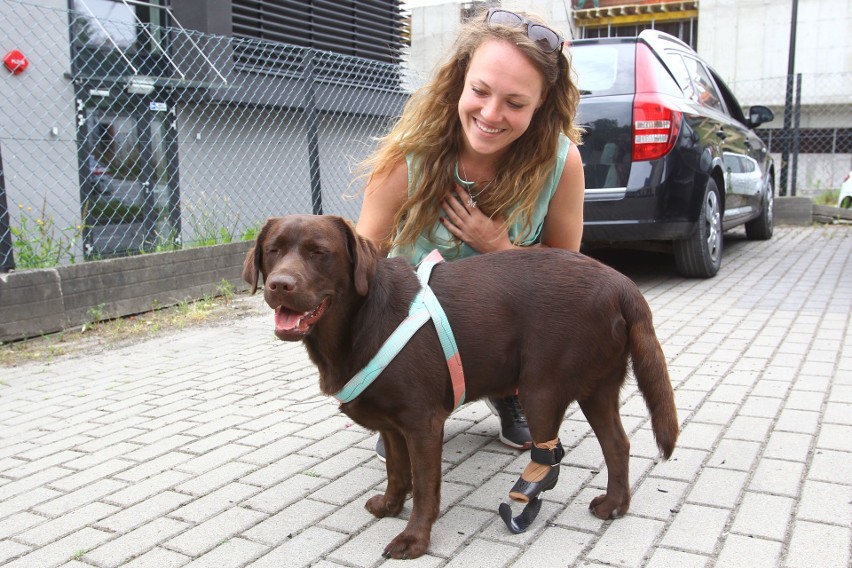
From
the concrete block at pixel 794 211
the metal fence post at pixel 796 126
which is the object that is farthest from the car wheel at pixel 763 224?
the metal fence post at pixel 796 126

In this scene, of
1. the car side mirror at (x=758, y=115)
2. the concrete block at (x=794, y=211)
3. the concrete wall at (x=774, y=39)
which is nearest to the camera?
the car side mirror at (x=758, y=115)

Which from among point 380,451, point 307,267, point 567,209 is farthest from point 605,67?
point 307,267

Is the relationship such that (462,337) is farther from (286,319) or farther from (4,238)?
(4,238)

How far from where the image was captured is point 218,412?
4.34 metres

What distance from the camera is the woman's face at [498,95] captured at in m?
3.14

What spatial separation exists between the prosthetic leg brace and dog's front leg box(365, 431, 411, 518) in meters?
0.40

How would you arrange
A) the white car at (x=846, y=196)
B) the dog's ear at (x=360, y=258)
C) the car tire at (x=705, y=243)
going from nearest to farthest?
1. the dog's ear at (x=360, y=258)
2. the car tire at (x=705, y=243)
3. the white car at (x=846, y=196)

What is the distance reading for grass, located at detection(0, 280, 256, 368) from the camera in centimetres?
554

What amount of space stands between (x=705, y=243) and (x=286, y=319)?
238 inches

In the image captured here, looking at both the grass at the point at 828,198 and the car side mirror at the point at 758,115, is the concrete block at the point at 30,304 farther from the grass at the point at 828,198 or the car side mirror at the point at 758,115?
the grass at the point at 828,198

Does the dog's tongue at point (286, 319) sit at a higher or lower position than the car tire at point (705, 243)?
higher

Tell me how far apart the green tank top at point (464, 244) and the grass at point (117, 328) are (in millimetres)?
3023

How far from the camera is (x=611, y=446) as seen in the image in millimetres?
2945

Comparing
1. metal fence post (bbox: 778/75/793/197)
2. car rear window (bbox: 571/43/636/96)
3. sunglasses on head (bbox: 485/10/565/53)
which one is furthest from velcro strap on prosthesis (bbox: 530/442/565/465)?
metal fence post (bbox: 778/75/793/197)
